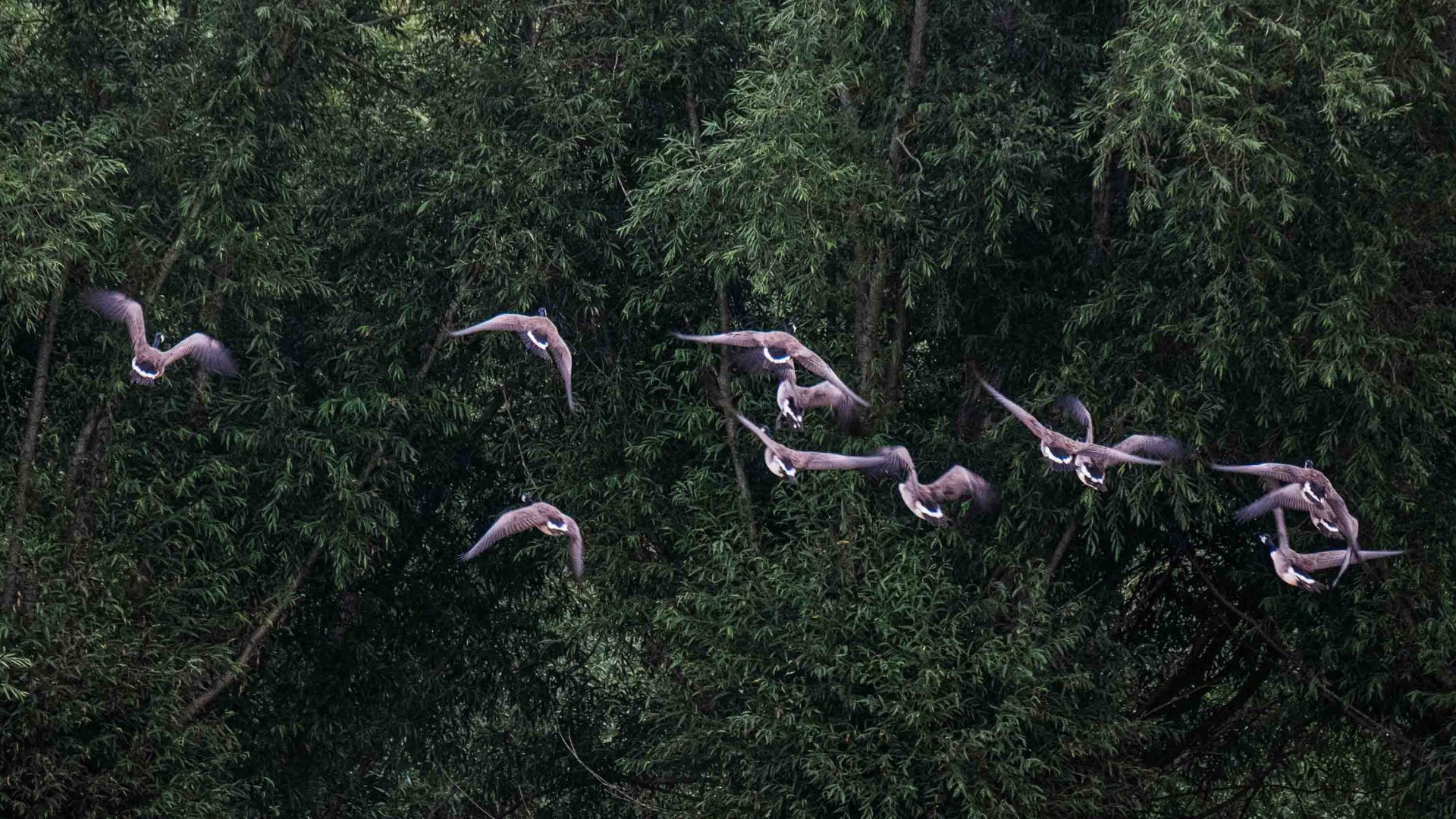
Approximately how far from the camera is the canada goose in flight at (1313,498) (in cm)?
838

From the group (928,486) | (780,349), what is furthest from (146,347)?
(928,486)

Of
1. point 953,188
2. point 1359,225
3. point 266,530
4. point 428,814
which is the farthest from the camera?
point 428,814

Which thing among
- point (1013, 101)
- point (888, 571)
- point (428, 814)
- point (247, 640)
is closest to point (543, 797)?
point (428, 814)

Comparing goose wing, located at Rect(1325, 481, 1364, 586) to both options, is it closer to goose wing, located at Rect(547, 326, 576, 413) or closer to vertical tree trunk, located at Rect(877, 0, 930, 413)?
vertical tree trunk, located at Rect(877, 0, 930, 413)

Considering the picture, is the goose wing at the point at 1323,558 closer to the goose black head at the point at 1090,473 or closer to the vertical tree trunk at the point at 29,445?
the goose black head at the point at 1090,473

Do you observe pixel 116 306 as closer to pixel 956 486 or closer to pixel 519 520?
pixel 519 520

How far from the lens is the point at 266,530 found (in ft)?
34.3

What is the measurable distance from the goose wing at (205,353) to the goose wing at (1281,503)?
4790mm

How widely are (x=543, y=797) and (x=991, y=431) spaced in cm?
396

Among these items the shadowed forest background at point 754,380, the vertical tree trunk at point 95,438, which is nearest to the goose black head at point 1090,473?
the shadowed forest background at point 754,380

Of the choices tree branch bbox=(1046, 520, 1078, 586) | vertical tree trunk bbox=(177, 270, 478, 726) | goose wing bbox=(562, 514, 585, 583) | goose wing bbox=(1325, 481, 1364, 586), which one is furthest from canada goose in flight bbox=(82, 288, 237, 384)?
goose wing bbox=(1325, 481, 1364, 586)

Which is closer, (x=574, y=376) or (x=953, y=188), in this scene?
(x=953, y=188)

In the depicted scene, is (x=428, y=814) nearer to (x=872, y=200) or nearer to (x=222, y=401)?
(x=222, y=401)

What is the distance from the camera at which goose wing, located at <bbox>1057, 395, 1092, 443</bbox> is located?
891 cm
